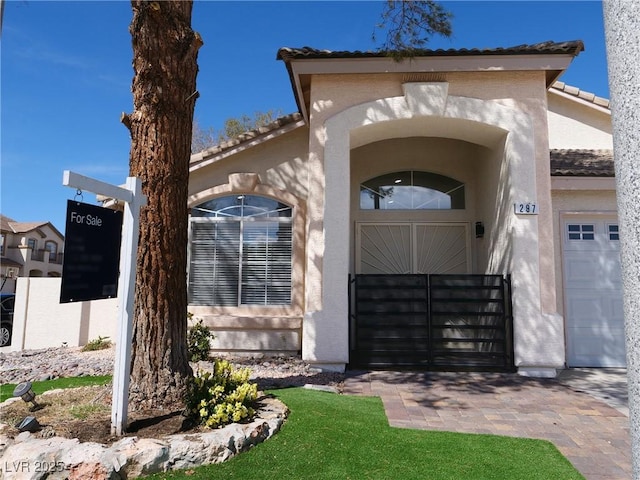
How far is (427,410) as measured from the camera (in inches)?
240

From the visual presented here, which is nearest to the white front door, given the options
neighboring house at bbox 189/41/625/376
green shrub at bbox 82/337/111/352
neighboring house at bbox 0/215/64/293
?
neighboring house at bbox 189/41/625/376

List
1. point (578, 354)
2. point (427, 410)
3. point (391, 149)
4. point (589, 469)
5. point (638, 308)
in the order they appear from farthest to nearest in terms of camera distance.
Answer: point (391, 149) → point (578, 354) → point (427, 410) → point (589, 469) → point (638, 308)

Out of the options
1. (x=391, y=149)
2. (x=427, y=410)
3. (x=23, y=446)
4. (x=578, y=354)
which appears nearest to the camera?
(x=23, y=446)

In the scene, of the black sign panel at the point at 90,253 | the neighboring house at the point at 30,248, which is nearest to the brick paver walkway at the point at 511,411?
the black sign panel at the point at 90,253

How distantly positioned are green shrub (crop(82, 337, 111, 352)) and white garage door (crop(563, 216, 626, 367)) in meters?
10.7

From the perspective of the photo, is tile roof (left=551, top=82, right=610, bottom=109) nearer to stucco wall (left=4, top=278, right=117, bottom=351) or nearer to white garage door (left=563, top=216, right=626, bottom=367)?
white garage door (left=563, top=216, right=626, bottom=367)

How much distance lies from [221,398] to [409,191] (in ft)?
26.6

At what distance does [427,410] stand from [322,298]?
3040 millimetres

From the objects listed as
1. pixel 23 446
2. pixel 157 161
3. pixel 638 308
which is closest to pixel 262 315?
pixel 157 161

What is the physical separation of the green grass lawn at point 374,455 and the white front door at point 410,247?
6.05m

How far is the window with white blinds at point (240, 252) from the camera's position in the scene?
394 inches

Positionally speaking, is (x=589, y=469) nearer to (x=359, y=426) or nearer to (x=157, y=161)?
(x=359, y=426)

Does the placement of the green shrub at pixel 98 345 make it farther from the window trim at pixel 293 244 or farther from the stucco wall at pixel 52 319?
the window trim at pixel 293 244

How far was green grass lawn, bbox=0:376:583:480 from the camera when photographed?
3.84m
